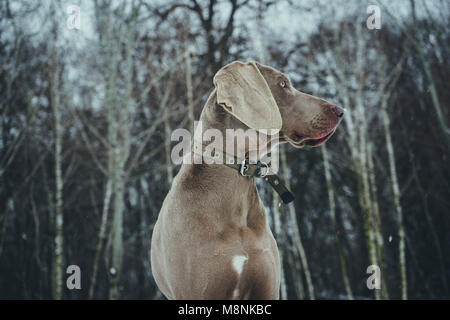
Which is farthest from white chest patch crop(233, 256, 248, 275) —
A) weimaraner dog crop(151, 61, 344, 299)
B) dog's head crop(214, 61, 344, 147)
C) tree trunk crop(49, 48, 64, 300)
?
tree trunk crop(49, 48, 64, 300)

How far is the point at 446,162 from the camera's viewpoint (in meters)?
9.56

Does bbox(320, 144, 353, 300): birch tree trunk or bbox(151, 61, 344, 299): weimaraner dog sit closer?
bbox(151, 61, 344, 299): weimaraner dog

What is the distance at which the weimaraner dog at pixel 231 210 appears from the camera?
1863 millimetres

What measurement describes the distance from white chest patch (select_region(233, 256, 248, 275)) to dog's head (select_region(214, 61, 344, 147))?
0.60m

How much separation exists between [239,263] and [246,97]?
76cm

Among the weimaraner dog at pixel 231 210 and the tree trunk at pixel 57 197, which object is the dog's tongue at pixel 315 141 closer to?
the weimaraner dog at pixel 231 210

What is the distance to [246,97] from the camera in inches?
72.5

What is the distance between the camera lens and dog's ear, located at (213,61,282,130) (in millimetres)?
1782

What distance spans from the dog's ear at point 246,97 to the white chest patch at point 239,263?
1.99 feet

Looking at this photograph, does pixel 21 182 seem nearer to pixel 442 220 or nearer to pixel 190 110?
pixel 190 110

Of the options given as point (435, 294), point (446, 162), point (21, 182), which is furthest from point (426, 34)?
point (21, 182)

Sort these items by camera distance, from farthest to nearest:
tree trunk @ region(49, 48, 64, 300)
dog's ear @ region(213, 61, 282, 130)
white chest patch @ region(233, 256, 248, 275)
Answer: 1. tree trunk @ region(49, 48, 64, 300)
2. white chest patch @ region(233, 256, 248, 275)
3. dog's ear @ region(213, 61, 282, 130)

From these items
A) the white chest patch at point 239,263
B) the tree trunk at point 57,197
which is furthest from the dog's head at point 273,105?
the tree trunk at point 57,197

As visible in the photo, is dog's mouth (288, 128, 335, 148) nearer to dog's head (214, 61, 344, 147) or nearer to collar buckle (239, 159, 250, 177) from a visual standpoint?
dog's head (214, 61, 344, 147)
